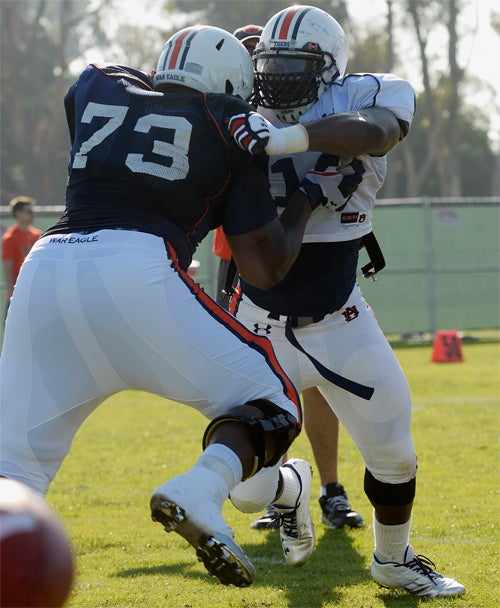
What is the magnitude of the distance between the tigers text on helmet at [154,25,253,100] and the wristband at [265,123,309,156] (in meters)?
0.26

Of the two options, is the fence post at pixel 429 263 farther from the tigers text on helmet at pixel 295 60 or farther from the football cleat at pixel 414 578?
the tigers text on helmet at pixel 295 60

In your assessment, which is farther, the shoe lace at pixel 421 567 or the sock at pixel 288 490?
the shoe lace at pixel 421 567

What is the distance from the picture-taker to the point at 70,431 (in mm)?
3156

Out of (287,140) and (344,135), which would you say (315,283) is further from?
(287,140)

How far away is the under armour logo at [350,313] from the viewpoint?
4.16 meters

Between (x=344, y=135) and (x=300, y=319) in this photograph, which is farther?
(x=300, y=319)

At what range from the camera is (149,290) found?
3.02 meters

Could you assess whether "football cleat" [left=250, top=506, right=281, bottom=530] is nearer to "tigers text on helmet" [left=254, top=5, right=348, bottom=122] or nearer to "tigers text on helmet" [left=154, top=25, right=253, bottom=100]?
"tigers text on helmet" [left=254, top=5, right=348, bottom=122]

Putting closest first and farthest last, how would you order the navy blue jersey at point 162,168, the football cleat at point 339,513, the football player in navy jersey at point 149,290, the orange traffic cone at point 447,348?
the football player in navy jersey at point 149,290 < the navy blue jersey at point 162,168 < the football cleat at point 339,513 < the orange traffic cone at point 447,348

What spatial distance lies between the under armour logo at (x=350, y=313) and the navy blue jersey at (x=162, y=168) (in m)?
1.03

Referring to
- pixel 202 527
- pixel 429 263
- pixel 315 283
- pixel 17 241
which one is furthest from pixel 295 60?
pixel 429 263

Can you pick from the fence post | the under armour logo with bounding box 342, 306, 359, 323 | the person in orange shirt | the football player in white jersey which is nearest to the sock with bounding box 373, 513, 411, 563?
the football player in white jersey

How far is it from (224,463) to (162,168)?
88 centimetres

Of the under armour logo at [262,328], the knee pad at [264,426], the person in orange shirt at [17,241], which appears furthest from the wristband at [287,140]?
the person in orange shirt at [17,241]
